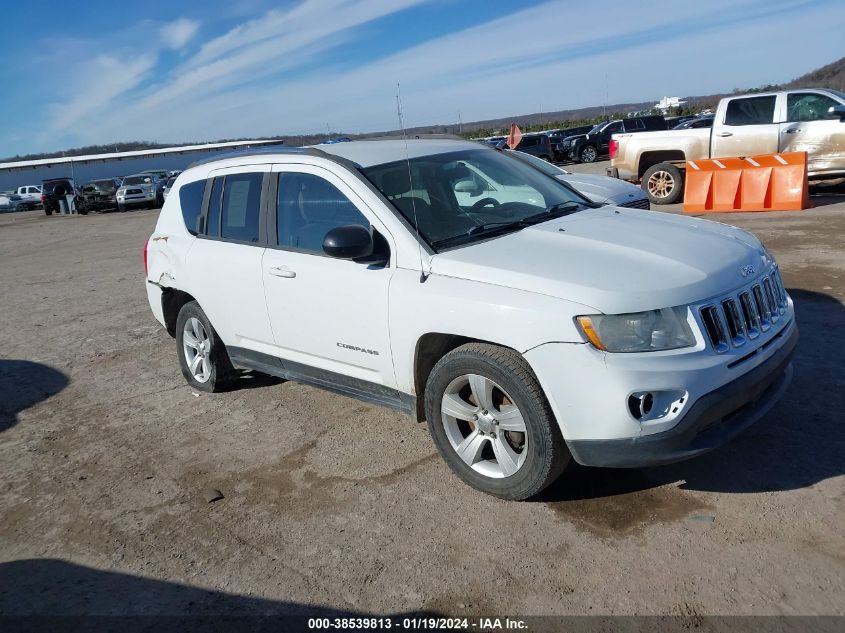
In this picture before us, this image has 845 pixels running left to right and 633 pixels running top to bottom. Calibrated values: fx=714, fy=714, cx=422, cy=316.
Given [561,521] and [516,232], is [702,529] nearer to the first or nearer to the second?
[561,521]

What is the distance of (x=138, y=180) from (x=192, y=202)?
104ft

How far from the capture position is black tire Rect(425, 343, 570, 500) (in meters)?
3.33

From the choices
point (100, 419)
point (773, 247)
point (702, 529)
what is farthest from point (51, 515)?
point (773, 247)

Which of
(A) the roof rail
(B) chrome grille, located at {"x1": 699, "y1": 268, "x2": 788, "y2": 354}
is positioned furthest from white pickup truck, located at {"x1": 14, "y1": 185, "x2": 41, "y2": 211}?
(B) chrome grille, located at {"x1": 699, "y1": 268, "x2": 788, "y2": 354}

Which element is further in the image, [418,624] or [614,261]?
[614,261]

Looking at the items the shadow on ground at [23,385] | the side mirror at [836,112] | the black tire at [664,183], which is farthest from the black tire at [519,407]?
the side mirror at [836,112]

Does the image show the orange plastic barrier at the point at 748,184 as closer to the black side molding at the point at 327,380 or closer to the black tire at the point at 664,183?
the black tire at the point at 664,183

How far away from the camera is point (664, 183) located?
1408cm

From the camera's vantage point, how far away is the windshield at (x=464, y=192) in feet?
13.3

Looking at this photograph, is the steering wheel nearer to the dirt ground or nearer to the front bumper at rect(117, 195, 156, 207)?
the dirt ground

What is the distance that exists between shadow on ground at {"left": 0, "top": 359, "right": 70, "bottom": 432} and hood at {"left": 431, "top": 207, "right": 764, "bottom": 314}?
406 cm

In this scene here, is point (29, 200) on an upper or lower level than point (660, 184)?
lower

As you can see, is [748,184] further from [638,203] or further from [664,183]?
[638,203]

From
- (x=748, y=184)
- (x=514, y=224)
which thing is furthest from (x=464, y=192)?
(x=748, y=184)
